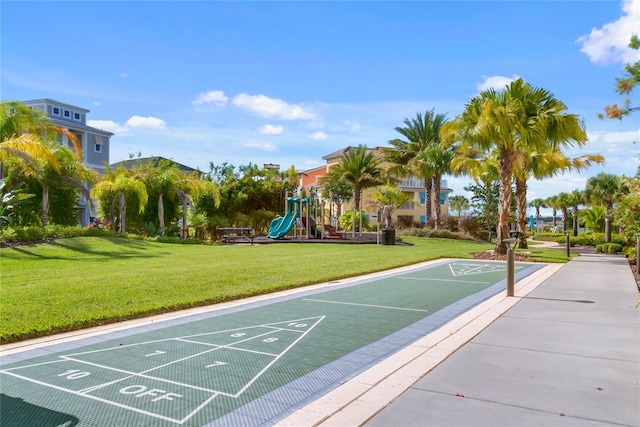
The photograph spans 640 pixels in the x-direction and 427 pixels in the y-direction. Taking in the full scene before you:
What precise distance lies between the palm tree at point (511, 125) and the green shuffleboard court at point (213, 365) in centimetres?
1183

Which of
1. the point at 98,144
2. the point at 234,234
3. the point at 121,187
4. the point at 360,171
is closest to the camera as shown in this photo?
the point at 121,187

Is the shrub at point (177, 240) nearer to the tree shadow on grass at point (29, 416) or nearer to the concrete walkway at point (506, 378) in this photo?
the concrete walkway at point (506, 378)

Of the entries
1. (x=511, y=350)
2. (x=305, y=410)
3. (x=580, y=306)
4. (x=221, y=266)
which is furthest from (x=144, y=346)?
(x=221, y=266)

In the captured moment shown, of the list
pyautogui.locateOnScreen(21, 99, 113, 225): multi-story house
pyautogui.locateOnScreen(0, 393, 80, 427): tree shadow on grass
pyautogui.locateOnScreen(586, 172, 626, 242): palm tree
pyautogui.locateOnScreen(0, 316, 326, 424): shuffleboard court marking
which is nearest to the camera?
pyautogui.locateOnScreen(0, 393, 80, 427): tree shadow on grass

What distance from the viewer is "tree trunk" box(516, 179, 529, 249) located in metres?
23.6

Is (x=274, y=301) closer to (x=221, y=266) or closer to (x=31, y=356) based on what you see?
(x=31, y=356)

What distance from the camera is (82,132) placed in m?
45.6

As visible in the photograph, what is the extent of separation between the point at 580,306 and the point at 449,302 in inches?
84.8

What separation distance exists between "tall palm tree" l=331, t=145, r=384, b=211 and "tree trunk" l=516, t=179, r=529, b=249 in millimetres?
19263

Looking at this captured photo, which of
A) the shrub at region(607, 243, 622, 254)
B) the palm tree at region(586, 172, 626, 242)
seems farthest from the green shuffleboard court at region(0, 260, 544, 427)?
the palm tree at region(586, 172, 626, 242)

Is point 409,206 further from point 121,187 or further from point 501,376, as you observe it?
point 501,376

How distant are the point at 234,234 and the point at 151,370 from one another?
24248 millimetres

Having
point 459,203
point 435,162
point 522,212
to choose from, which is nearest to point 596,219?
point 435,162

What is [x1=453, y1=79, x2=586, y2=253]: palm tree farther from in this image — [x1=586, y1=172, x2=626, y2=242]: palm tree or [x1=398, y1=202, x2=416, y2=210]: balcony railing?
[x1=398, y1=202, x2=416, y2=210]: balcony railing
